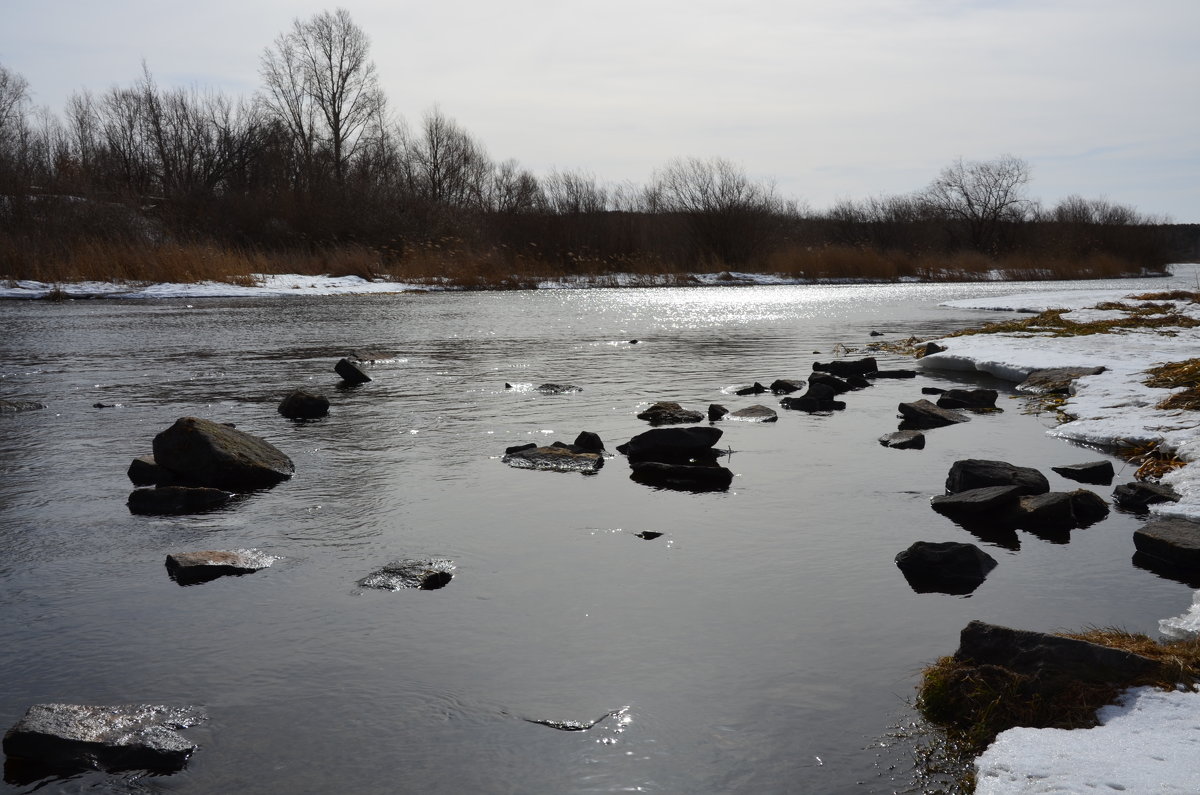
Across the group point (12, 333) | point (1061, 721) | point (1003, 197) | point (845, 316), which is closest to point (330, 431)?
point (1061, 721)

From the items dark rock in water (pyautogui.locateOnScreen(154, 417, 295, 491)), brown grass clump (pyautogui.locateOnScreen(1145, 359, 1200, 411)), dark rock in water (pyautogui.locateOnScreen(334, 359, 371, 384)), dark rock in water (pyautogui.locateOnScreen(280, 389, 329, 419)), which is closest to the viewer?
dark rock in water (pyautogui.locateOnScreen(154, 417, 295, 491))

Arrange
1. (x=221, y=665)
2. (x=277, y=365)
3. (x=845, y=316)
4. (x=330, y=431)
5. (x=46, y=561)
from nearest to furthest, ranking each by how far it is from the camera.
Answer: (x=221, y=665), (x=46, y=561), (x=330, y=431), (x=277, y=365), (x=845, y=316)

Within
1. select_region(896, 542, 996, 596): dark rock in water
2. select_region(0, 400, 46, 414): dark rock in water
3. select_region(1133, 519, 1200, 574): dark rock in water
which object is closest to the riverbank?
select_region(1133, 519, 1200, 574): dark rock in water

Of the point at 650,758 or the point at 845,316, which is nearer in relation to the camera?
the point at 650,758

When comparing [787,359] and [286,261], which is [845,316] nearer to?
[787,359]

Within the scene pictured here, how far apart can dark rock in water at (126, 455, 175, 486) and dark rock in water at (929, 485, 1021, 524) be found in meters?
4.25

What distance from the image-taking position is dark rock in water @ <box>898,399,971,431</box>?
7.04 meters

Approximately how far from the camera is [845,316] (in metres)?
20.0

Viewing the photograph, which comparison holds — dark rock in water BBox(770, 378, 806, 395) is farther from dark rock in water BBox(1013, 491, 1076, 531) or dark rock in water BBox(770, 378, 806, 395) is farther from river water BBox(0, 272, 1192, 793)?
dark rock in water BBox(1013, 491, 1076, 531)

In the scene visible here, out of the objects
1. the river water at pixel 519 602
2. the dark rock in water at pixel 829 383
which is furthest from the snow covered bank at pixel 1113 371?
the dark rock in water at pixel 829 383

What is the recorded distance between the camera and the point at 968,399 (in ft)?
26.3

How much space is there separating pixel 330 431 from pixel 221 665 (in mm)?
4140

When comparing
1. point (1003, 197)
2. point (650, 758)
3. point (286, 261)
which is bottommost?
point (650, 758)

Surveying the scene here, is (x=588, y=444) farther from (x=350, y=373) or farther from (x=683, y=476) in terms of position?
(x=350, y=373)
